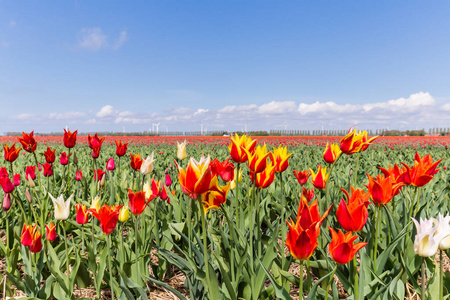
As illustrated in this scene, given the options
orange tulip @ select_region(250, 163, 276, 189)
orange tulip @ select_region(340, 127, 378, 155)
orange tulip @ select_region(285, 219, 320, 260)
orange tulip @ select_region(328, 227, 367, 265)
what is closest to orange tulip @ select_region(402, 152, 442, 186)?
orange tulip @ select_region(340, 127, 378, 155)

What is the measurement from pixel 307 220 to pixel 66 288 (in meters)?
1.59

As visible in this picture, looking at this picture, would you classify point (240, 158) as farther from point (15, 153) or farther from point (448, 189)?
point (448, 189)

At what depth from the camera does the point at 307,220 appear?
3.74 feet

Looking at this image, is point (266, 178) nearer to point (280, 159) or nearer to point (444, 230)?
point (280, 159)

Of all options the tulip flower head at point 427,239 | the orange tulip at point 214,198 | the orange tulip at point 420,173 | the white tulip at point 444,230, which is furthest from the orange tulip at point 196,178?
the orange tulip at point 420,173

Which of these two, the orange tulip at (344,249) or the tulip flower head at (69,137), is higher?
the tulip flower head at (69,137)

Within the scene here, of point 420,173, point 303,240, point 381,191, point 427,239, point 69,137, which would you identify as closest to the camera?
point 303,240

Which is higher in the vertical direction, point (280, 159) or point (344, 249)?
point (280, 159)

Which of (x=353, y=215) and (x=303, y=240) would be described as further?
(x=353, y=215)

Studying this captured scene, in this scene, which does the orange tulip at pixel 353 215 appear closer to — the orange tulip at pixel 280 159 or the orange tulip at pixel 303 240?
the orange tulip at pixel 303 240

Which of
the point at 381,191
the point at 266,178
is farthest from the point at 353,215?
the point at 266,178

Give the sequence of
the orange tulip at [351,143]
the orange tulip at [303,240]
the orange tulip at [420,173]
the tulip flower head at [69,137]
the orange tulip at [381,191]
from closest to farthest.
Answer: the orange tulip at [303,240]
the orange tulip at [381,191]
the orange tulip at [420,173]
the orange tulip at [351,143]
the tulip flower head at [69,137]

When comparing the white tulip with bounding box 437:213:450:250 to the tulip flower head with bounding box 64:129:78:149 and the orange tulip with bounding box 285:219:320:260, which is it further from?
the tulip flower head with bounding box 64:129:78:149

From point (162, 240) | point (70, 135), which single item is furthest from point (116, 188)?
point (162, 240)
